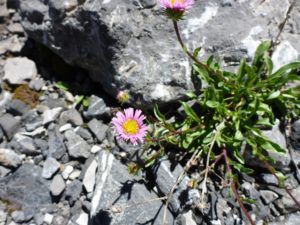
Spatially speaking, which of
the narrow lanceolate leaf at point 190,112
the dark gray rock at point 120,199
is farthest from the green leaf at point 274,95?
the dark gray rock at point 120,199

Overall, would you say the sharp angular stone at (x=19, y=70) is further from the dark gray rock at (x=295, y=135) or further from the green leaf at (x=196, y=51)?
the dark gray rock at (x=295, y=135)

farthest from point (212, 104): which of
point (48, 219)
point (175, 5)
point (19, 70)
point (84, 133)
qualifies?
point (19, 70)

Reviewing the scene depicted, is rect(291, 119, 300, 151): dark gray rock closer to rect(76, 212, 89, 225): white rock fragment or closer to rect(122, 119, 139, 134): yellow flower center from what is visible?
rect(122, 119, 139, 134): yellow flower center

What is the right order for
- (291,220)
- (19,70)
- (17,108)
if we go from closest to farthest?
(291,220), (17,108), (19,70)

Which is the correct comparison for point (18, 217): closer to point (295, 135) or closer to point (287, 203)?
point (287, 203)

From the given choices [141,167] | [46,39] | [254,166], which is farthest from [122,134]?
[46,39]

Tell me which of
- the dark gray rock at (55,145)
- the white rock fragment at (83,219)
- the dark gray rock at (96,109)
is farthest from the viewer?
the dark gray rock at (96,109)
